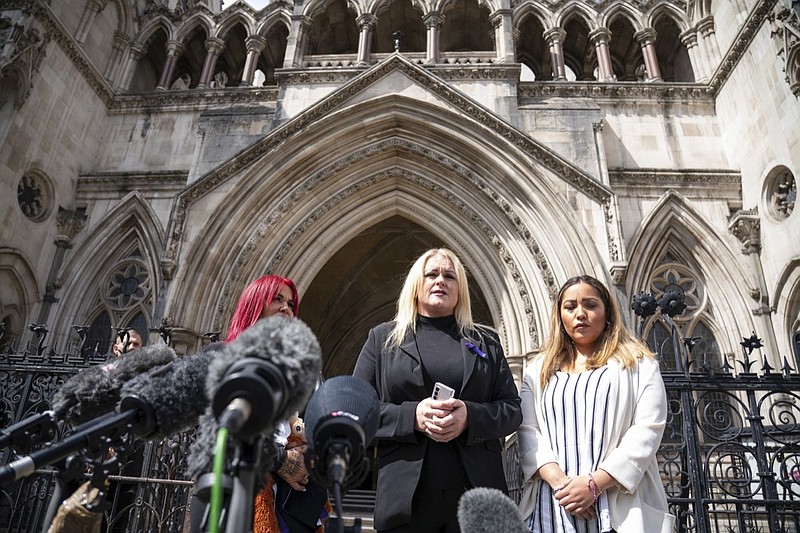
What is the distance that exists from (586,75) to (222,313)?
481 inches

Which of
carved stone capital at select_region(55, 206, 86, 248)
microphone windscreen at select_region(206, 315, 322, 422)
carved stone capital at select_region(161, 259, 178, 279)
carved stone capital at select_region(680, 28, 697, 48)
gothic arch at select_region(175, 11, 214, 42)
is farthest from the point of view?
gothic arch at select_region(175, 11, 214, 42)

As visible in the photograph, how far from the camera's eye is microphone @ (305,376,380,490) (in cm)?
137

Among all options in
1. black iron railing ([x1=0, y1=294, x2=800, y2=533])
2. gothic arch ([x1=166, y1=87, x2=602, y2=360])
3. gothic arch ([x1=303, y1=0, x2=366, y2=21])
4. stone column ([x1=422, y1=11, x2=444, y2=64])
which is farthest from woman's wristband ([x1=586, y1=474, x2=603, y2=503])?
gothic arch ([x1=303, y1=0, x2=366, y2=21])

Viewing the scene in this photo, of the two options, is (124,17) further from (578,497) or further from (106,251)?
(578,497)

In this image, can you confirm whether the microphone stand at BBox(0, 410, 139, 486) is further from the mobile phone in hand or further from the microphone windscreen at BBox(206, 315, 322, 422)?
the mobile phone in hand

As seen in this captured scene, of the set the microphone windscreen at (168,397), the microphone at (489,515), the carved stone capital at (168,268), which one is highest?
the carved stone capital at (168,268)

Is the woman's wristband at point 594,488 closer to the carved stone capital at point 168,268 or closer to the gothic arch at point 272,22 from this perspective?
the carved stone capital at point 168,268

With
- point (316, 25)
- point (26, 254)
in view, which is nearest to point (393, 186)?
point (316, 25)

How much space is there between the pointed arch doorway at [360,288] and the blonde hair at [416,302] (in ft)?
39.5

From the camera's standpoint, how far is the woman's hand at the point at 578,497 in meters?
2.29

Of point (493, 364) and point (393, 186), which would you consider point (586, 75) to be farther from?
point (493, 364)

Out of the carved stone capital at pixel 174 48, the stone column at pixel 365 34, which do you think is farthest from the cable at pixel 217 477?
the carved stone capital at pixel 174 48

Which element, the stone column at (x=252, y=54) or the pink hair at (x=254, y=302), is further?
the stone column at (x=252, y=54)

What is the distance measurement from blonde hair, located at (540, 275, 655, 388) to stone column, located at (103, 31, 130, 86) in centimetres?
1497
